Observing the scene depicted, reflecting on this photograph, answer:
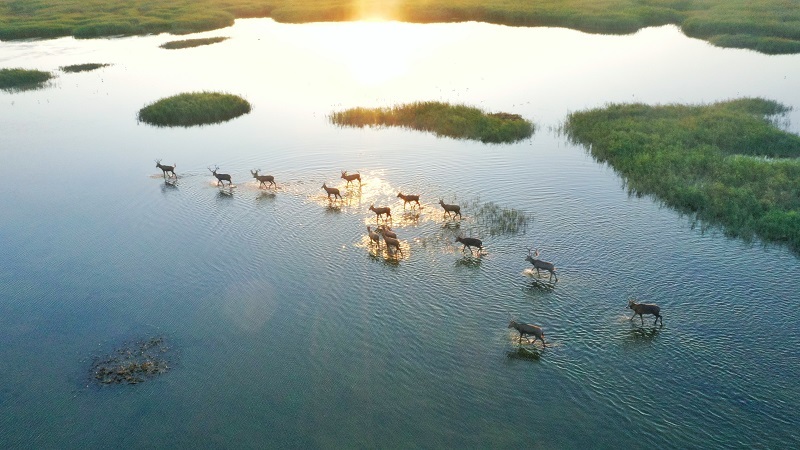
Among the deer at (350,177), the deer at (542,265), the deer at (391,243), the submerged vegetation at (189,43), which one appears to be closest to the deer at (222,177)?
the deer at (350,177)

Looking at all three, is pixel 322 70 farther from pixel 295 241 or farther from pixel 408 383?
pixel 408 383

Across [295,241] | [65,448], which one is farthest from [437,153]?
[65,448]

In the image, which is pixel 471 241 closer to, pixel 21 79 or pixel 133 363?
pixel 133 363

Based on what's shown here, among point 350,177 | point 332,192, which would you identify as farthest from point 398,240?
point 350,177

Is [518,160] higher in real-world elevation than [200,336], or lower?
higher

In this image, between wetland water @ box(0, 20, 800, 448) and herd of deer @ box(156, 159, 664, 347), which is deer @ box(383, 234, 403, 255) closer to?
herd of deer @ box(156, 159, 664, 347)

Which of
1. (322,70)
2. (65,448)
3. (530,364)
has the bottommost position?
(65,448)
